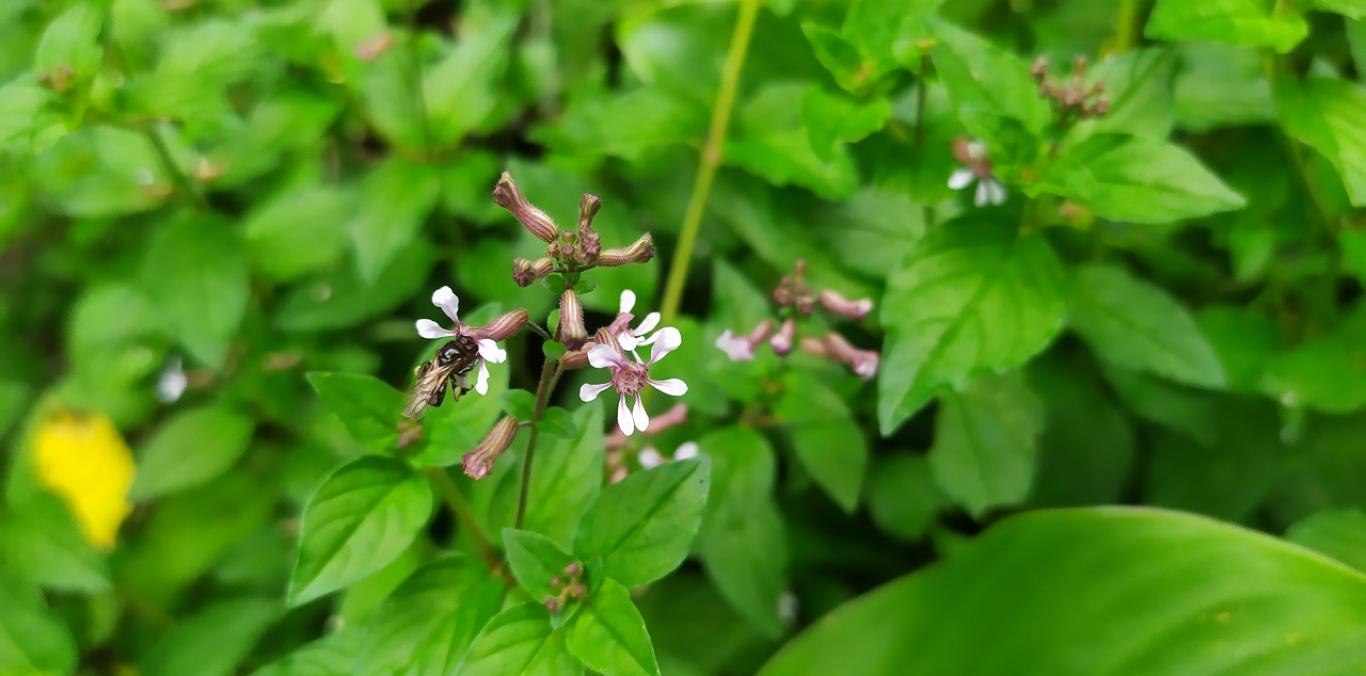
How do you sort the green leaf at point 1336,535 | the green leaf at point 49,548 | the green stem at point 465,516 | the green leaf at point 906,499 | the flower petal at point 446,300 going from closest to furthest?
the flower petal at point 446,300 < the green stem at point 465,516 < the green leaf at point 1336,535 < the green leaf at point 49,548 < the green leaf at point 906,499

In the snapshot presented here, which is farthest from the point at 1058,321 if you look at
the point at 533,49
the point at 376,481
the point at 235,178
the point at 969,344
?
the point at 235,178

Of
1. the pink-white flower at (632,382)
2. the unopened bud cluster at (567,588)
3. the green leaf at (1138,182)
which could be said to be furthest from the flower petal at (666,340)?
the green leaf at (1138,182)

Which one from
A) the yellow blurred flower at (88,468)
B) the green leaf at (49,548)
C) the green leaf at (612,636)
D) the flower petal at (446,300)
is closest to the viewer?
the flower petal at (446,300)

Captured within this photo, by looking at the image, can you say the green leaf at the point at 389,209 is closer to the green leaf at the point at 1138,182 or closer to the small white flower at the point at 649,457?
the small white flower at the point at 649,457

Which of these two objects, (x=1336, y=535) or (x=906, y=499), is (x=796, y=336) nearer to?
(x=906, y=499)

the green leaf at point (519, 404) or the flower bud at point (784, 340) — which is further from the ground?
the green leaf at point (519, 404)

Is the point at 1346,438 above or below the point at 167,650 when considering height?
above

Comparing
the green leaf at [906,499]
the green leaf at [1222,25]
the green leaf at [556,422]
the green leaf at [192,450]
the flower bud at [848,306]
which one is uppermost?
the green leaf at [1222,25]

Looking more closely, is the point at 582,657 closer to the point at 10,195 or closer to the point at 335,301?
the point at 335,301
